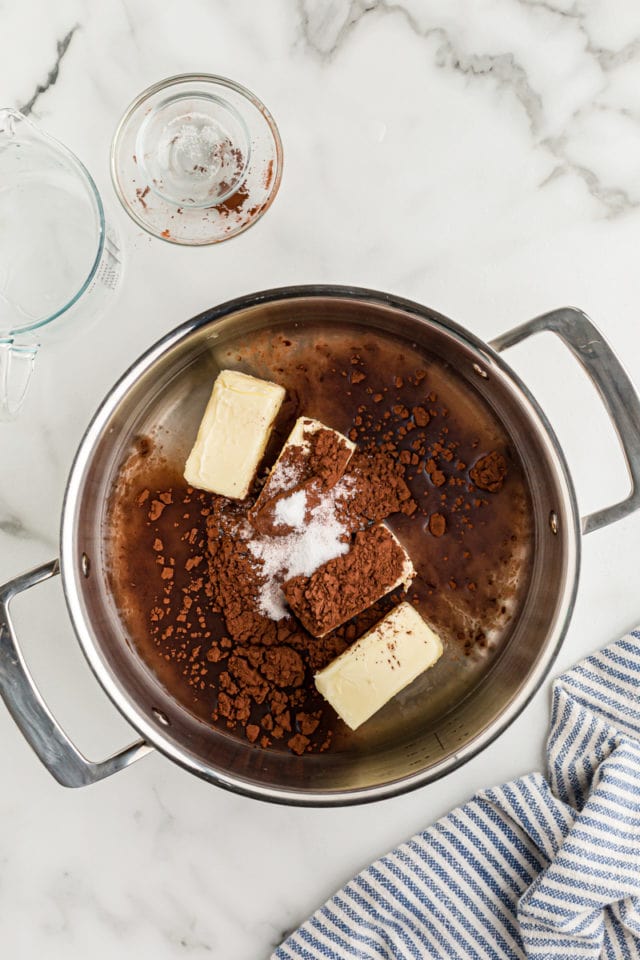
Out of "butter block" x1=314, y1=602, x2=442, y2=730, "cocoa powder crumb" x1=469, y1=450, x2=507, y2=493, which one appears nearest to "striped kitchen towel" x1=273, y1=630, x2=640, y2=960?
"butter block" x1=314, y1=602, x2=442, y2=730

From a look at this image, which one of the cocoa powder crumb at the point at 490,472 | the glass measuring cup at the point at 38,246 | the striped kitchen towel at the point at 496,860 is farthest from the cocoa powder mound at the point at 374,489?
the glass measuring cup at the point at 38,246

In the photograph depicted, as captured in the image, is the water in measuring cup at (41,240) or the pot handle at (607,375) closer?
the pot handle at (607,375)

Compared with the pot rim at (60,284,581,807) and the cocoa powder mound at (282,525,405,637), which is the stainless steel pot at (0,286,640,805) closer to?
the pot rim at (60,284,581,807)

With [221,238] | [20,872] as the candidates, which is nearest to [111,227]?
[221,238]

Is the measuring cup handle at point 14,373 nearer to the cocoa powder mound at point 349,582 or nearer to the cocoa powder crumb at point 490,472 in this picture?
the cocoa powder mound at point 349,582

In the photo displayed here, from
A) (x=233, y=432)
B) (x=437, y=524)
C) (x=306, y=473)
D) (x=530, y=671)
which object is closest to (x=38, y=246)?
(x=233, y=432)

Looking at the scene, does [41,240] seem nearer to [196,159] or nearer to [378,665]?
[196,159]

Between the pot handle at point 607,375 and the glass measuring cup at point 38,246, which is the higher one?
the glass measuring cup at point 38,246
